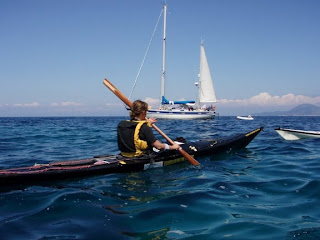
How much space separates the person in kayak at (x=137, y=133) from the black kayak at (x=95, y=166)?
1.06 feet

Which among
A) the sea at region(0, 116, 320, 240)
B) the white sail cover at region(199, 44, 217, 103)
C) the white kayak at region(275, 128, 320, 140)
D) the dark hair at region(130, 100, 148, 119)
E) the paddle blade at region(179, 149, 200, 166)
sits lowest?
the sea at region(0, 116, 320, 240)

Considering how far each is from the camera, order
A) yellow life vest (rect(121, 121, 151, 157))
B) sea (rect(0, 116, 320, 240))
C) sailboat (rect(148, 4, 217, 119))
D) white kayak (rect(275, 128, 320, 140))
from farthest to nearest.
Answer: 1. sailboat (rect(148, 4, 217, 119))
2. white kayak (rect(275, 128, 320, 140))
3. yellow life vest (rect(121, 121, 151, 157))
4. sea (rect(0, 116, 320, 240))

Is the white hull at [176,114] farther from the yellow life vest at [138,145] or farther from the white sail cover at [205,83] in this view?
the yellow life vest at [138,145]

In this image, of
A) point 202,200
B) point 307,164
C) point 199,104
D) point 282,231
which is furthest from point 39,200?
point 199,104

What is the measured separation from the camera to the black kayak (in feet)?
18.6

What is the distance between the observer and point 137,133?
665 centimetres

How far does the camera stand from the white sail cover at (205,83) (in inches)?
2037

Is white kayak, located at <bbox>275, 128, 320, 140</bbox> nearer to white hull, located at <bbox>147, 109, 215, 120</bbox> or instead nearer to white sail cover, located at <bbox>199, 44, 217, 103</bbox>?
white hull, located at <bbox>147, 109, 215, 120</bbox>

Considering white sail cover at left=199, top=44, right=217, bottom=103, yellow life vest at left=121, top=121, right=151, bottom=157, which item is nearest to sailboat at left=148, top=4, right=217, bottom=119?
white sail cover at left=199, top=44, right=217, bottom=103

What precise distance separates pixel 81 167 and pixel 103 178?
543 millimetres

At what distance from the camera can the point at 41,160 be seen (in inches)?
371

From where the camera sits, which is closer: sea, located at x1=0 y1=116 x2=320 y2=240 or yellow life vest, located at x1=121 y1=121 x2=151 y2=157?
sea, located at x1=0 y1=116 x2=320 y2=240

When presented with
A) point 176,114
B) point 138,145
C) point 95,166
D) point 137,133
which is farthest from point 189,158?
point 176,114

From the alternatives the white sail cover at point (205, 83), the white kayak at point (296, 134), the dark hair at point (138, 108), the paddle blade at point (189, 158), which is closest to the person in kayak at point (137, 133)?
the dark hair at point (138, 108)
